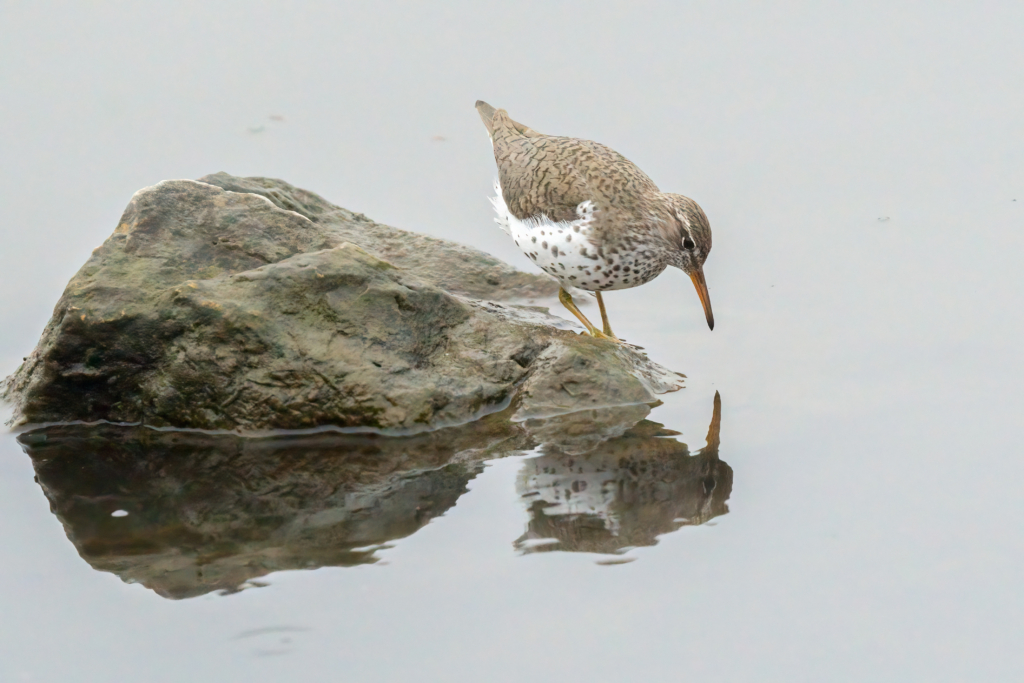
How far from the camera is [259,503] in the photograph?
220 inches

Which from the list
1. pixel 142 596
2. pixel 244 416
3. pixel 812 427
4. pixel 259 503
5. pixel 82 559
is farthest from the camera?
pixel 812 427

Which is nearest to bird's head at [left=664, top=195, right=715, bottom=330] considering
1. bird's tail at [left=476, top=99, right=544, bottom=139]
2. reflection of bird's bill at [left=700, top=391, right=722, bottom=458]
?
reflection of bird's bill at [left=700, top=391, right=722, bottom=458]

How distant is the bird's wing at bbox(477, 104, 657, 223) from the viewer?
23.9 ft

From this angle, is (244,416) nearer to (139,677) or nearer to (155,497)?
(155,497)

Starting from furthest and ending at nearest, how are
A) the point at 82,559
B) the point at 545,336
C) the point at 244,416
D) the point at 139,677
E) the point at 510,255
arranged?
the point at 510,255 → the point at 545,336 → the point at 244,416 → the point at 82,559 → the point at 139,677

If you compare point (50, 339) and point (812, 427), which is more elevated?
point (50, 339)

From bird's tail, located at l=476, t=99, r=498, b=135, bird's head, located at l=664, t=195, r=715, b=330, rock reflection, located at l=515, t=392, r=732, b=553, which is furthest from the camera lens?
bird's tail, located at l=476, t=99, r=498, b=135

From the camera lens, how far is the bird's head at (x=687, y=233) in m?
7.12

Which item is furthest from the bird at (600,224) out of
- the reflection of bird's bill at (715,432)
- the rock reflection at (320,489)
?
the rock reflection at (320,489)

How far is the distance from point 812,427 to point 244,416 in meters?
3.74

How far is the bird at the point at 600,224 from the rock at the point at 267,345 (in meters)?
0.60

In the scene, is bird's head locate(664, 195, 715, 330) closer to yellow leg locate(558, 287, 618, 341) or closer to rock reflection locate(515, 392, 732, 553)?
yellow leg locate(558, 287, 618, 341)

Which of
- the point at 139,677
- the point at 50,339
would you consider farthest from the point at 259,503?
the point at 50,339

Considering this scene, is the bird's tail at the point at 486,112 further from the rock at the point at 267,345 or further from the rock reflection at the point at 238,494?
the rock reflection at the point at 238,494
